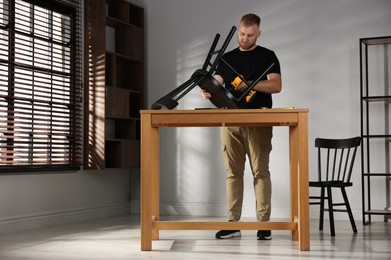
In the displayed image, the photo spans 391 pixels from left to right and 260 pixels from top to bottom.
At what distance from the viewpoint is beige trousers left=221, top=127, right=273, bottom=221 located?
3.94m

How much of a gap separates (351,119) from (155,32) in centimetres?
210

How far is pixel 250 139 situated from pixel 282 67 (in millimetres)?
1921

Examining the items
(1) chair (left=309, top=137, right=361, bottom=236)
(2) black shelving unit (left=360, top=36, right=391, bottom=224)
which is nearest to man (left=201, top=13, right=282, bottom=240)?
(1) chair (left=309, top=137, right=361, bottom=236)

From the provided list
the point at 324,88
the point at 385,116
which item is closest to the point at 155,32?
the point at 324,88

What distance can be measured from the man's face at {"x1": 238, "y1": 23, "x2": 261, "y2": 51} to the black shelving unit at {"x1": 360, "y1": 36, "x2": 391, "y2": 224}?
5.66 ft

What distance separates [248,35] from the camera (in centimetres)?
385

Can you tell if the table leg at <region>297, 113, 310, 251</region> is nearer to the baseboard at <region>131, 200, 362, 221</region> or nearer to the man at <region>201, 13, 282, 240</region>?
the man at <region>201, 13, 282, 240</region>

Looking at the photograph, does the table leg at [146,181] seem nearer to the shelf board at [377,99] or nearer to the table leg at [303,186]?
the table leg at [303,186]

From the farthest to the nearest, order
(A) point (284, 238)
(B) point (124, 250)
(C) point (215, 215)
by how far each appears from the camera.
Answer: (C) point (215, 215)
(A) point (284, 238)
(B) point (124, 250)

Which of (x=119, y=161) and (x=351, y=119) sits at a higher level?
(x=351, y=119)

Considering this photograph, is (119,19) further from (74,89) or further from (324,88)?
(324,88)

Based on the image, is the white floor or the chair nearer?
the white floor

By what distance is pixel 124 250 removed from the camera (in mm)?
3496

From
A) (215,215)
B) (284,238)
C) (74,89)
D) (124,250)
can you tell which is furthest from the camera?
(215,215)
